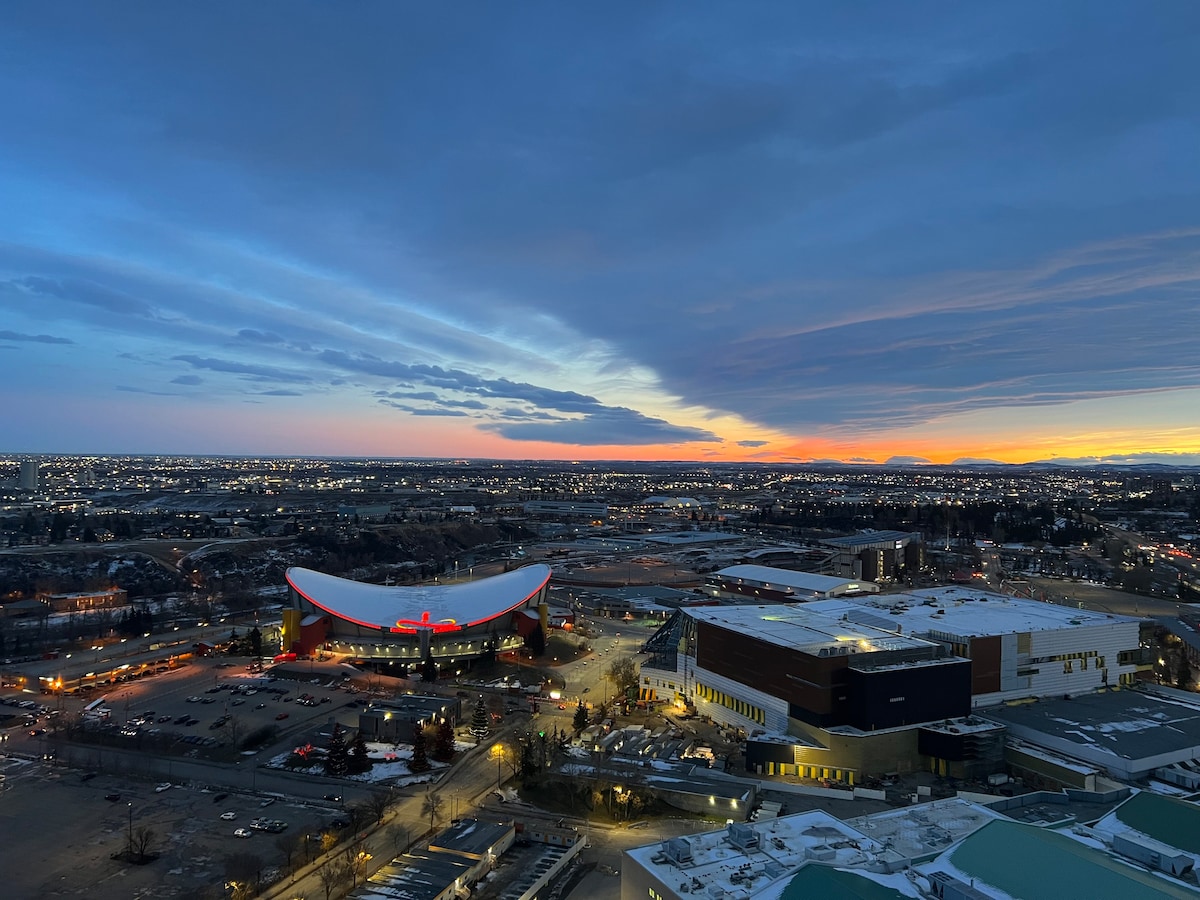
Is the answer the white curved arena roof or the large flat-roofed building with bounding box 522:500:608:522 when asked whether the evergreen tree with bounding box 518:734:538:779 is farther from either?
the large flat-roofed building with bounding box 522:500:608:522

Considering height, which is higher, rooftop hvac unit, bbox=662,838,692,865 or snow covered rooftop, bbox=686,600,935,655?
snow covered rooftop, bbox=686,600,935,655

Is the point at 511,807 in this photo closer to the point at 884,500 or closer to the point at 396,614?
the point at 396,614

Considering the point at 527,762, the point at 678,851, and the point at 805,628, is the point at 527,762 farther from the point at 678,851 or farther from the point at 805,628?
the point at 805,628

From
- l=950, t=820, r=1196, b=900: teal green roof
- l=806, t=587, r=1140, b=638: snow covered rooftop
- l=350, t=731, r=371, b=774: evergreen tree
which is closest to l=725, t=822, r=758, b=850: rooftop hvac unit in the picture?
l=950, t=820, r=1196, b=900: teal green roof

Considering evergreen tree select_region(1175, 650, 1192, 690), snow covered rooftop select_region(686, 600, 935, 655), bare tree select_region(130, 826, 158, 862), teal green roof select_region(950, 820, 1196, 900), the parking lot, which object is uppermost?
snow covered rooftop select_region(686, 600, 935, 655)

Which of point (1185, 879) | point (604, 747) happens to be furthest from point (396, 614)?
point (1185, 879)

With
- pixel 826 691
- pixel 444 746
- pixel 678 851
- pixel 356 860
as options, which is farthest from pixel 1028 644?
pixel 356 860

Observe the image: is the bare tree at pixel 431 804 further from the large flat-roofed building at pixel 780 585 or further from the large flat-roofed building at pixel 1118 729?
the large flat-roofed building at pixel 780 585

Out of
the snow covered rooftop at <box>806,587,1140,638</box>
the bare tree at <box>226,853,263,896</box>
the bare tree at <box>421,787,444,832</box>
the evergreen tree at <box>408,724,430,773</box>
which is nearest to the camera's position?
the bare tree at <box>226,853,263,896</box>
